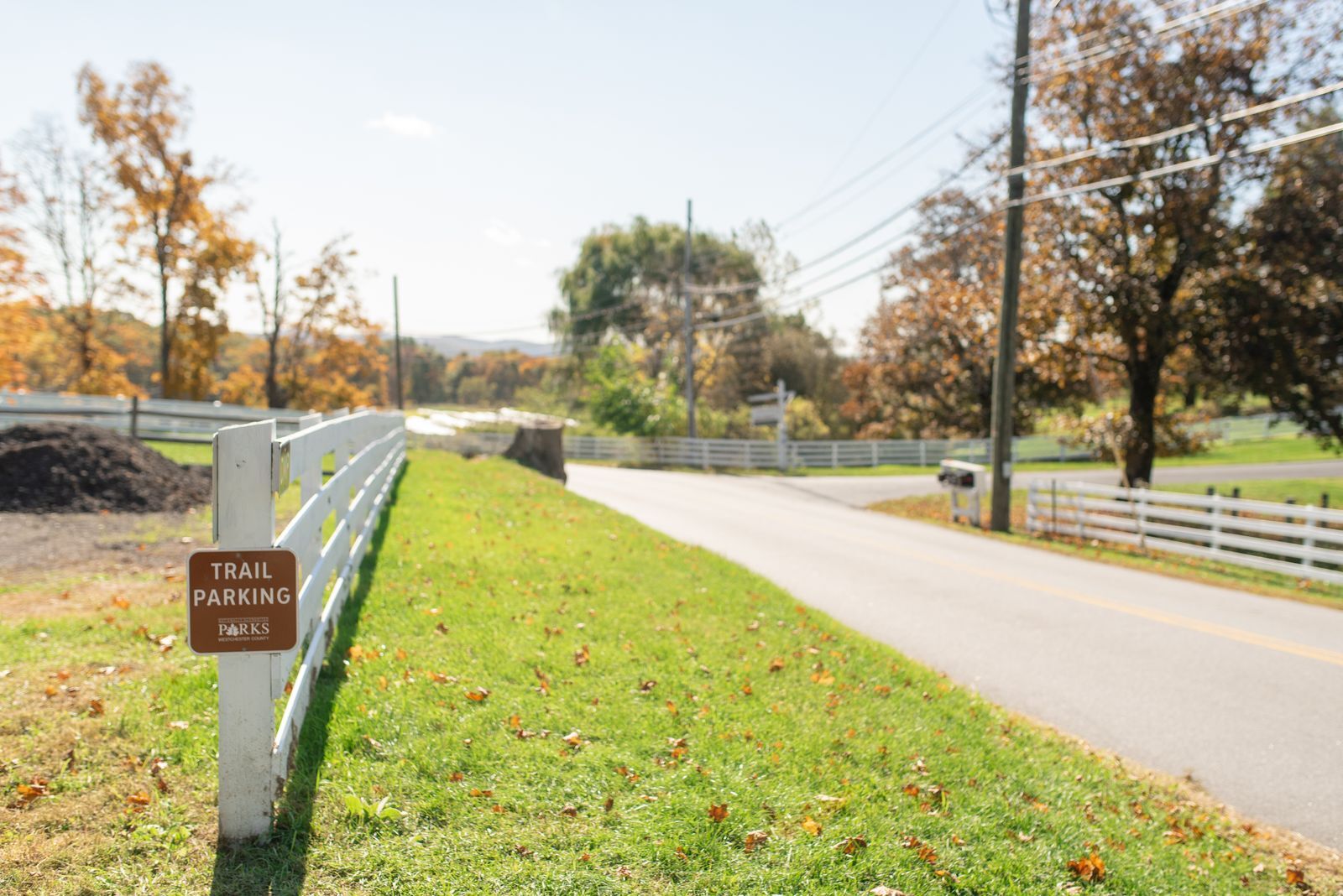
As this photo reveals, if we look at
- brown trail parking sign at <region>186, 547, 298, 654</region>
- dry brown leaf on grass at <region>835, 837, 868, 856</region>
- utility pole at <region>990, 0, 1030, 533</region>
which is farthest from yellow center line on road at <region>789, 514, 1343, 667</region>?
brown trail parking sign at <region>186, 547, 298, 654</region>

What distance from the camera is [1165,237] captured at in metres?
18.1

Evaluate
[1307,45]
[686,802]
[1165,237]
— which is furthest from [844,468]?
[686,802]

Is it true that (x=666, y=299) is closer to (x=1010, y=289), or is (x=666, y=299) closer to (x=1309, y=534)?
(x=1010, y=289)

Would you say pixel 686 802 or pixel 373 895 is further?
pixel 686 802

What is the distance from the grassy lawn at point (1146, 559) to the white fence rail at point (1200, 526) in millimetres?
194

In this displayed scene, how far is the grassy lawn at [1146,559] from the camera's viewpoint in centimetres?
1163

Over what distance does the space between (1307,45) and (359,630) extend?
20633 mm

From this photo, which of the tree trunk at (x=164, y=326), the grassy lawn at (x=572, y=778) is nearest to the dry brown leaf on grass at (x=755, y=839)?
the grassy lawn at (x=572, y=778)

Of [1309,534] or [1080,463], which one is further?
[1080,463]

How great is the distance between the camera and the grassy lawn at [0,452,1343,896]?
3295mm

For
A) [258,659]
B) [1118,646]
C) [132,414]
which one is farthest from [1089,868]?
[132,414]

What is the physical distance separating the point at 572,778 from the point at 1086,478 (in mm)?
30898

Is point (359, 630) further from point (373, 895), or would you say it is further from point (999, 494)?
point (999, 494)

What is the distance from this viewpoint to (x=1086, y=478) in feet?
101
